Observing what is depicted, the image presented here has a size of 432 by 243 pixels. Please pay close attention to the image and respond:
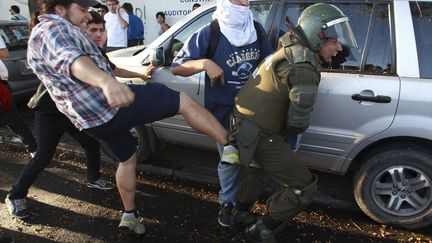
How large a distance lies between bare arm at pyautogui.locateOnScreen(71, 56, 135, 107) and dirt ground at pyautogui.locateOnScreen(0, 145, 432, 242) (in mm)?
1531

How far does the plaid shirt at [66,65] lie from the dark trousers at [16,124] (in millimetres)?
1833

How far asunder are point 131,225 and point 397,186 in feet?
6.75

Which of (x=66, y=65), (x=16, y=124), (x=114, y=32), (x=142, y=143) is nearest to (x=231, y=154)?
(x=66, y=65)

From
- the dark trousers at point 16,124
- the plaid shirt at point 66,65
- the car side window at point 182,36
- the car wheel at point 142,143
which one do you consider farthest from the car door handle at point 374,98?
the dark trousers at point 16,124

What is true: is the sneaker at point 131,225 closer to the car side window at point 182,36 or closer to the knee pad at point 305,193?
the knee pad at point 305,193

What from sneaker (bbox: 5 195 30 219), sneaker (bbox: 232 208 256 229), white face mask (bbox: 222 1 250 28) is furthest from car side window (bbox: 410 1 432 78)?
sneaker (bbox: 5 195 30 219)

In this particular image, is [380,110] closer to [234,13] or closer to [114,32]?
[234,13]

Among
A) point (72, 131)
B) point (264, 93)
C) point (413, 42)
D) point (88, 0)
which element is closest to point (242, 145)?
point (264, 93)

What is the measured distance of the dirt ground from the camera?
10.5ft

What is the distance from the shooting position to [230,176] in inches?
122

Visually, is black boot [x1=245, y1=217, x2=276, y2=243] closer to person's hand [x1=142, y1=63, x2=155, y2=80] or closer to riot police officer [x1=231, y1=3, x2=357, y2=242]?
riot police officer [x1=231, y1=3, x2=357, y2=242]

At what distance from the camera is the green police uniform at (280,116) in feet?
7.74

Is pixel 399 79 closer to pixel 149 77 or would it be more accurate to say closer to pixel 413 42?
pixel 413 42

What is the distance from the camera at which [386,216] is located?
10.8 feet
